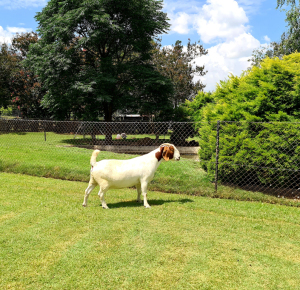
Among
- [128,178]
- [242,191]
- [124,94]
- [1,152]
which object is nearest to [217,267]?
[128,178]

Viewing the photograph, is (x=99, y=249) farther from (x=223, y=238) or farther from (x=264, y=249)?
(x=264, y=249)

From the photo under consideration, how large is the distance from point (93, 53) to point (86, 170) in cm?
1565

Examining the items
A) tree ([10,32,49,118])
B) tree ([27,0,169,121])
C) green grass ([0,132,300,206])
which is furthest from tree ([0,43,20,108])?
green grass ([0,132,300,206])

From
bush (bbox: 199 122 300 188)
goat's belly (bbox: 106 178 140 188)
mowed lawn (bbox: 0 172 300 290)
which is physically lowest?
mowed lawn (bbox: 0 172 300 290)

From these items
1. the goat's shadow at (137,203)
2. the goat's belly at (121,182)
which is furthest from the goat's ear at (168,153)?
the goat's shadow at (137,203)

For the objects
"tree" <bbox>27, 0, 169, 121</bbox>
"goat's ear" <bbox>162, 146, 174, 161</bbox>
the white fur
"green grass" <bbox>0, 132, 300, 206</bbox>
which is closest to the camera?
the white fur

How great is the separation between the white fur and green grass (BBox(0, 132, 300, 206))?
5.63 ft

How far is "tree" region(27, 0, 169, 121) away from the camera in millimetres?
18797

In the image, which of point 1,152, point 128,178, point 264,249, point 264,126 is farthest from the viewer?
point 1,152

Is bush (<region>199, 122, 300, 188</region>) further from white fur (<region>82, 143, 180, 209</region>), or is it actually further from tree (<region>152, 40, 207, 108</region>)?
tree (<region>152, 40, 207, 108</region>)

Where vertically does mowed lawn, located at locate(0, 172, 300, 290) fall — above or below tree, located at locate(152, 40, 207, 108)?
below

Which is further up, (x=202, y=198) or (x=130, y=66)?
(x=130, y=66)

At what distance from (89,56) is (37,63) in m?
4.01

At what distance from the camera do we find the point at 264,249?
3904 mm
